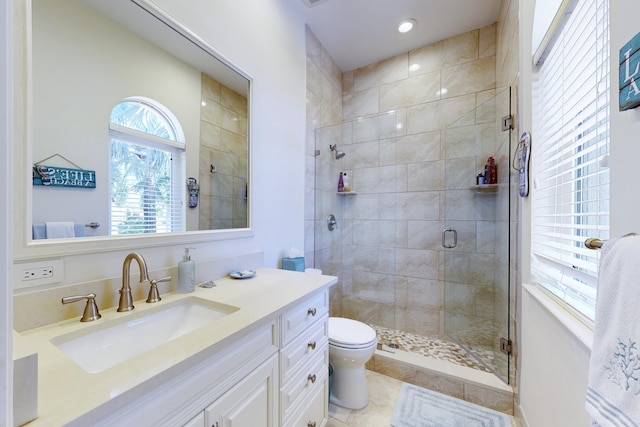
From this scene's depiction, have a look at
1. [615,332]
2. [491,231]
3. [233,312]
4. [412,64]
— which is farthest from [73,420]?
[412,64]

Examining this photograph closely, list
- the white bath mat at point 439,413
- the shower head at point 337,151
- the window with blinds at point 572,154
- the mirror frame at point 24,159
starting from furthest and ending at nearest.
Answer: the shower head at point 337,151
the white bath mat at point 439,413
the window with blinds at point 572,154
the mirror frame at point 24,159

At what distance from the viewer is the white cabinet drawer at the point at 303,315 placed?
3.48ft

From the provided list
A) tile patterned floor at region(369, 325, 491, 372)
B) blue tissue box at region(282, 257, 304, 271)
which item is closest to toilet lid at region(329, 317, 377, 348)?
blue tissue box at region(282, 257, 304, 271)

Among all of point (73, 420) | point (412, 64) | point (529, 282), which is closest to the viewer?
point (73, 420)

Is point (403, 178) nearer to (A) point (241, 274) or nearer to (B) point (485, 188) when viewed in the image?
(B) point (485, 188)

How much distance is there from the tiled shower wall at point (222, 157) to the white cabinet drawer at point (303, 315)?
65 cm

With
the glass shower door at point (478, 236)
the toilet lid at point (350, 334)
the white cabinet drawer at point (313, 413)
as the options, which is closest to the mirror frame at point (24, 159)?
the white cabinet drawer at point (313, 413)

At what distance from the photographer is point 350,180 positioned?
2.70 meters

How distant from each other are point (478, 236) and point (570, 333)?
1335mm

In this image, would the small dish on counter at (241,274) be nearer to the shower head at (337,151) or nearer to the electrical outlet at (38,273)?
the electrical outlet at (38,273)

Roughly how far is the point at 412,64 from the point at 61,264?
9.65 feet

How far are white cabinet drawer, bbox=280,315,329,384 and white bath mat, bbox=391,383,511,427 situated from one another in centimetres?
75

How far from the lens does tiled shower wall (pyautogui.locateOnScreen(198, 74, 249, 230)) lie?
4.59 feet

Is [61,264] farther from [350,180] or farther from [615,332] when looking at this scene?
[350,180]
